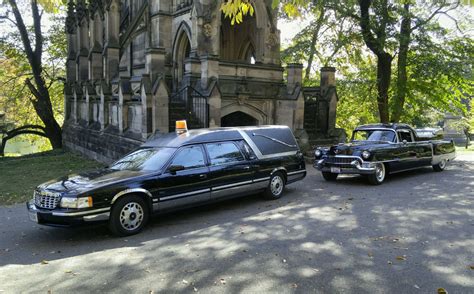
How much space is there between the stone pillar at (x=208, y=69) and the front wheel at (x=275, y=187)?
5.90 meters

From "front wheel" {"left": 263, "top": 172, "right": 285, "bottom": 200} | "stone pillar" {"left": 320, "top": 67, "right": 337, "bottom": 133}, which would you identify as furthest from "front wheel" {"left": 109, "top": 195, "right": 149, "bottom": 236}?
"stone pillar" {"left": 320, "top": 67, "right": 337, "bottom": 133}

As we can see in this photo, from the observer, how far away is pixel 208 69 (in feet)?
46.6

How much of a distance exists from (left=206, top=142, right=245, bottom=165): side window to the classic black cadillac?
357 cm

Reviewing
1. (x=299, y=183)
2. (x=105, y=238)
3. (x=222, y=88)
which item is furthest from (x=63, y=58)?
(x=105, y=238)

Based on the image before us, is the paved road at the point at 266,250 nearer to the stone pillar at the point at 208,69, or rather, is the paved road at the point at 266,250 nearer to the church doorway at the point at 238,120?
the stone pillar at the point at 208,69

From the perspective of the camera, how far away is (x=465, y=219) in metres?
7.34

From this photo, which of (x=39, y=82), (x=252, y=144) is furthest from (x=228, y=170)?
(x=39, y=82)

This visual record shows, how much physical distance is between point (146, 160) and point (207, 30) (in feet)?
32.2

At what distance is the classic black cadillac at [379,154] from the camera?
35.1ft

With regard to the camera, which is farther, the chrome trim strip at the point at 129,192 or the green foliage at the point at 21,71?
the green foliage at the point at 21,71

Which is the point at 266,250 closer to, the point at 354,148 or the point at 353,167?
the point at 353,167

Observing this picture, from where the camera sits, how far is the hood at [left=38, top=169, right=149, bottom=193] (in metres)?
6.47

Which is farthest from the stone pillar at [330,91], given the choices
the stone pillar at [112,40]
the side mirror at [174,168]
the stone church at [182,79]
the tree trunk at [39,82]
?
the tree trunk at [39,82]

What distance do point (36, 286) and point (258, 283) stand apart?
252cm
